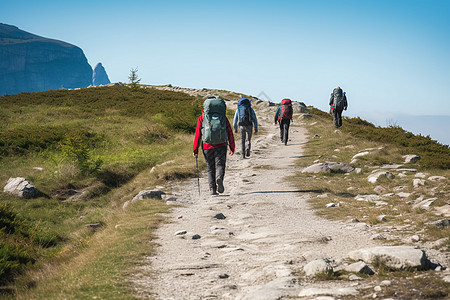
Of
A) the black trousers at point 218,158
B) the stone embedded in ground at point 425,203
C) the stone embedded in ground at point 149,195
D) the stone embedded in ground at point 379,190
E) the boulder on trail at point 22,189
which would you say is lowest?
the boulder on trail at point 22,189

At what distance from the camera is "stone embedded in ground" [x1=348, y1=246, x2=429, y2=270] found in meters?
4.02

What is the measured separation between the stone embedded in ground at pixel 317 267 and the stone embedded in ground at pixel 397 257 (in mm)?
538

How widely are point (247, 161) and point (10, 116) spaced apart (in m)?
19.5

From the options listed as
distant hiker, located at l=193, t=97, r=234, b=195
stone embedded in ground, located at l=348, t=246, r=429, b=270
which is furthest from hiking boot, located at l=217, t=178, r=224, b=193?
stone embedded in ground, located at l=348, t=246, r=429, b=270

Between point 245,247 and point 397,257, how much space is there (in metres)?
2.21

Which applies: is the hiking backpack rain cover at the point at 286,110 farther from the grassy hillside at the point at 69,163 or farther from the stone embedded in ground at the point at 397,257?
the stone embedded in ground at the point at 397,257

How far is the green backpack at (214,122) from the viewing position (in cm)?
906

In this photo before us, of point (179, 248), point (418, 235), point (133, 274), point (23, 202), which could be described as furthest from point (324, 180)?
point (23, 202)

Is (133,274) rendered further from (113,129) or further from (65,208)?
(113,129)

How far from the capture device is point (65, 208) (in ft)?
37.1

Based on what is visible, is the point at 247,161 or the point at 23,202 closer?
the point at 23,202

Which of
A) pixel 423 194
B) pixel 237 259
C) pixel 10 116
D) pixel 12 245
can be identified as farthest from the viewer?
pixel 10 116

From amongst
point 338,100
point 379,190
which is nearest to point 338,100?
point 338,100

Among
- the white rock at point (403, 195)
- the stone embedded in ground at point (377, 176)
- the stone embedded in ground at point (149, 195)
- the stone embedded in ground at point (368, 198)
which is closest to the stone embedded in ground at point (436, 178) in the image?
the stone embedded in ground at point (377, 176)
